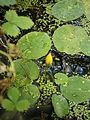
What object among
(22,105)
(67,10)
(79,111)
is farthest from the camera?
(67,10)

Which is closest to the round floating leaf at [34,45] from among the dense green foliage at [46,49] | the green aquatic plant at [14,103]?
the dense green foliage at [46,49]

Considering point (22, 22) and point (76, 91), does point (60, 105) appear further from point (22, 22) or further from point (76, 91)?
point (22, 22)

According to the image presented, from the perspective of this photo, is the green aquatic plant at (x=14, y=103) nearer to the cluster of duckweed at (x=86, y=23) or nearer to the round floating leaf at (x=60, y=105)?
the round floating leaf at (x=60, y=105)

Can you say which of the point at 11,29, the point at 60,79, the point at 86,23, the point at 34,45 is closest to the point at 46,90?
the point at 60,79

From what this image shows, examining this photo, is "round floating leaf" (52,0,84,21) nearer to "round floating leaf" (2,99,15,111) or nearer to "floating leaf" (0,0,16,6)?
"floating leaf" (0,0,16,6)

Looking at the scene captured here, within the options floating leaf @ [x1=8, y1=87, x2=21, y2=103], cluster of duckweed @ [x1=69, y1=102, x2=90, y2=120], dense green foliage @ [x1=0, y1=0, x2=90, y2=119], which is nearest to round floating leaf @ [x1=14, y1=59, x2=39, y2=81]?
dense green foliage @ [x1=0, y1=0, x2=90, y2=119]

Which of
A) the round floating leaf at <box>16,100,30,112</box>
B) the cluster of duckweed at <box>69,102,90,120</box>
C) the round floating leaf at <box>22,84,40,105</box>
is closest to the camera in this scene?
the round floating leaf at <box>16,100,30,112</box>

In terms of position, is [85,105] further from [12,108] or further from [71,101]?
[12,108]
